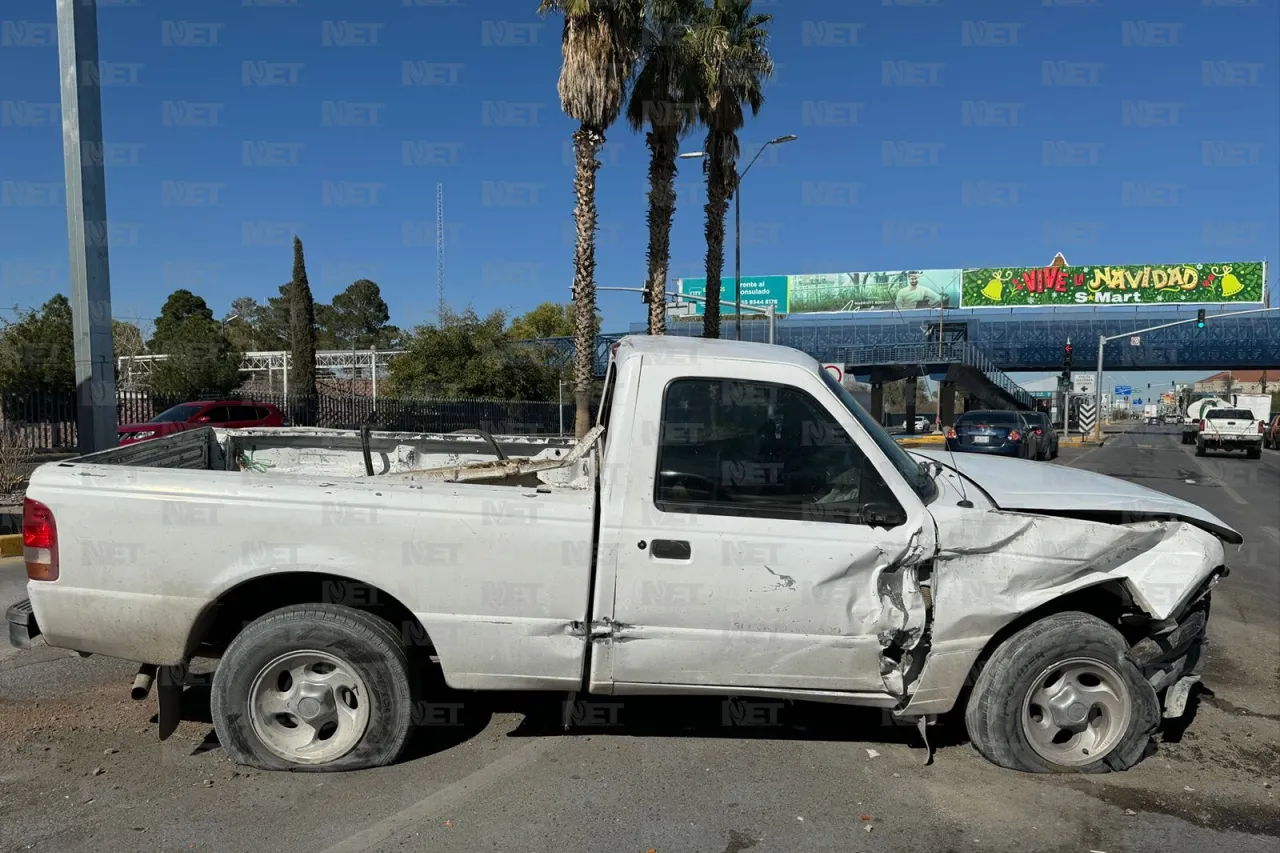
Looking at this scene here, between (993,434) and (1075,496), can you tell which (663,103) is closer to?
(993,434)

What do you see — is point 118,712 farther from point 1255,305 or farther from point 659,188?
point 1255,305

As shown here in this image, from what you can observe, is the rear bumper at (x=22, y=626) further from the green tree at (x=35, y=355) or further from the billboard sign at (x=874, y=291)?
the billboard sign at (x=874, y=291)

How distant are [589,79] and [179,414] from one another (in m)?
12.0

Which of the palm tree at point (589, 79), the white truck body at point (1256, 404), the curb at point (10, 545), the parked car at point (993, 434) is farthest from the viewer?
the white truck body at point (1256, 404)

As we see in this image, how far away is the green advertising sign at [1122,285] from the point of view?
189ft

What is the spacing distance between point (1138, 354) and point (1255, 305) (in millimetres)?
9912

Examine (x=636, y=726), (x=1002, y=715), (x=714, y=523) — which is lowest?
(x=636, y=726)

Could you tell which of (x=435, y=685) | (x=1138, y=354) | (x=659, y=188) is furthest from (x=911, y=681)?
(x=1138, y=354)

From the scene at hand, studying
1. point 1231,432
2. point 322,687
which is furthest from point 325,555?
point 1231,432

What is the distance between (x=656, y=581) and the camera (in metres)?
3.44

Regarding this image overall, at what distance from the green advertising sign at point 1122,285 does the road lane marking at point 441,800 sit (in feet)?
208

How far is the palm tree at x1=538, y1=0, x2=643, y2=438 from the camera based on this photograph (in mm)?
16344

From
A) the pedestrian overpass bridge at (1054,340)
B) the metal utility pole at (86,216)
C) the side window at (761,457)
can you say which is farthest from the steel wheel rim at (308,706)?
the pedestrian overpass bridge at (1054,340)

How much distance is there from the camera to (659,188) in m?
19.8
